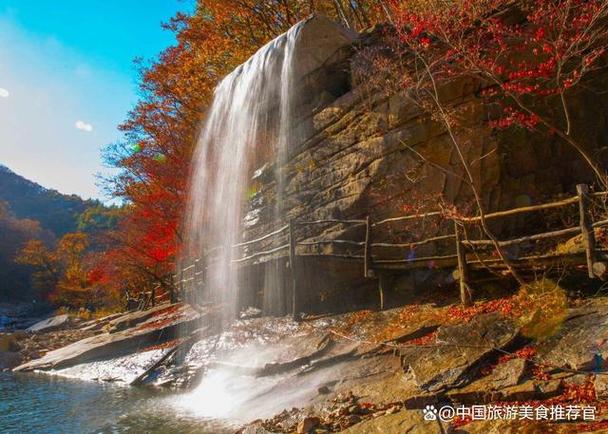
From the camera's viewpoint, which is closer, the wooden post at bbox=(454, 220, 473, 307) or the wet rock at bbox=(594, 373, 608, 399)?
the wet rock at bbox=(594, 373, 608, 399)

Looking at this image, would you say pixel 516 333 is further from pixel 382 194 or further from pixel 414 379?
pixel 382 194

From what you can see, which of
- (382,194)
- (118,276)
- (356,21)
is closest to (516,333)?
(382,194)

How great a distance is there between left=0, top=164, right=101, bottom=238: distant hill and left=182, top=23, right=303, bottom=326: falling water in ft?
226

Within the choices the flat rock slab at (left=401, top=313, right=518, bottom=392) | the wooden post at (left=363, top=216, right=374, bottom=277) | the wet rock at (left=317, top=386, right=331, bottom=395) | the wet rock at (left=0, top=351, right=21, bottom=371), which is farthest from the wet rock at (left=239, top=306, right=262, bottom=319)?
the wet rock at (left=0, top=351, right=21, bottom=371)

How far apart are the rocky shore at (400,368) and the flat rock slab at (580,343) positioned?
1 centimetres

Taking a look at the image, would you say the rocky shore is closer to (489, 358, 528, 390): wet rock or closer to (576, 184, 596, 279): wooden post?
(489, 358, 528, 390): wet rock

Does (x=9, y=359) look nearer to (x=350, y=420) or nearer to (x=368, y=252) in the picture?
(x=368, y=252)

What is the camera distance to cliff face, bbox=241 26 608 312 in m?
9.97

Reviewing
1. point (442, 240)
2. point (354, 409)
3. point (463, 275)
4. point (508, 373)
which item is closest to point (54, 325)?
point (442, 240)

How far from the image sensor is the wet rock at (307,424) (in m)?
5.24

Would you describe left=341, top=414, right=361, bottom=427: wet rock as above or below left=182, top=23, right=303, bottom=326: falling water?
below

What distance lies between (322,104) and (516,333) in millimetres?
8876

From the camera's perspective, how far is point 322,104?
12883 millimetres

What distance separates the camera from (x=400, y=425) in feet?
15.1
